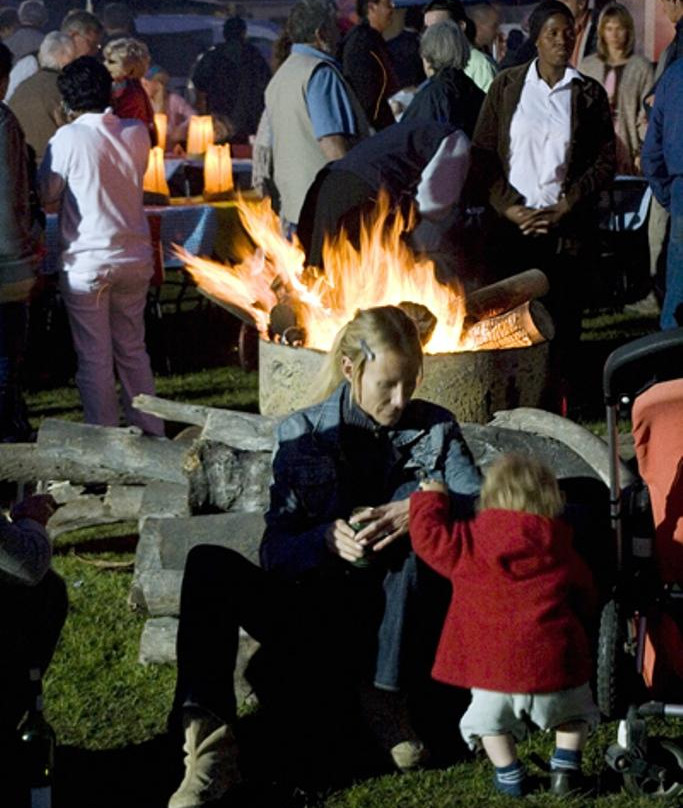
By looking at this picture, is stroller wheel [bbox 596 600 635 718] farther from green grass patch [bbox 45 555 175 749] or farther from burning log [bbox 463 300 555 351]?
burning log [bbox 463 300 555 351]

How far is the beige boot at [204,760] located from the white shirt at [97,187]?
3.83m

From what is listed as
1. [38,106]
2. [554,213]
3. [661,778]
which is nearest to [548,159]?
[554,213]

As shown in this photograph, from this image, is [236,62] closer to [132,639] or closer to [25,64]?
[25,64]

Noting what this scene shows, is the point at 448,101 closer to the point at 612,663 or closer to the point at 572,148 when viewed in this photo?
the point at 572,148

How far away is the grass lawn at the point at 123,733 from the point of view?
4824mm

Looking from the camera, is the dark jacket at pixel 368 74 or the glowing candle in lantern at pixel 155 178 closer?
the glowing candle in lantern at pixel 155 178

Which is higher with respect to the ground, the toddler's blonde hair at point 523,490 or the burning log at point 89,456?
the toddler's blonde hair at point 523,490

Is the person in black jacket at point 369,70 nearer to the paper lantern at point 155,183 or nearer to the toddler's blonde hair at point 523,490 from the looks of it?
the paper lantern at point 155,183

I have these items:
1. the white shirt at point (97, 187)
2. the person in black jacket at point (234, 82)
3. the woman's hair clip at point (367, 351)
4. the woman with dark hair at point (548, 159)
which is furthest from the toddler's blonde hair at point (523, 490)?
the person in black jacket at point (234, 82)

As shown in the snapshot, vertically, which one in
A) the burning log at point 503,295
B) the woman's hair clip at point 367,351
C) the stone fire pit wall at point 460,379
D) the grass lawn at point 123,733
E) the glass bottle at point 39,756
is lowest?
the grass lawn at point 123,733

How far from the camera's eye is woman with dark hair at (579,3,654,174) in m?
12.3

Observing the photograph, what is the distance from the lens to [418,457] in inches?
202

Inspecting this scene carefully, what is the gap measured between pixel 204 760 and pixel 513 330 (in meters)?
3.60

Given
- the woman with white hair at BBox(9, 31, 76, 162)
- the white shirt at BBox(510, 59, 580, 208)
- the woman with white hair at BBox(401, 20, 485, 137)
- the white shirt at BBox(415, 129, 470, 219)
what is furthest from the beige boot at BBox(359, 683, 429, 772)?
the woman with white hair at BBox(9, 31, 76, 162)
